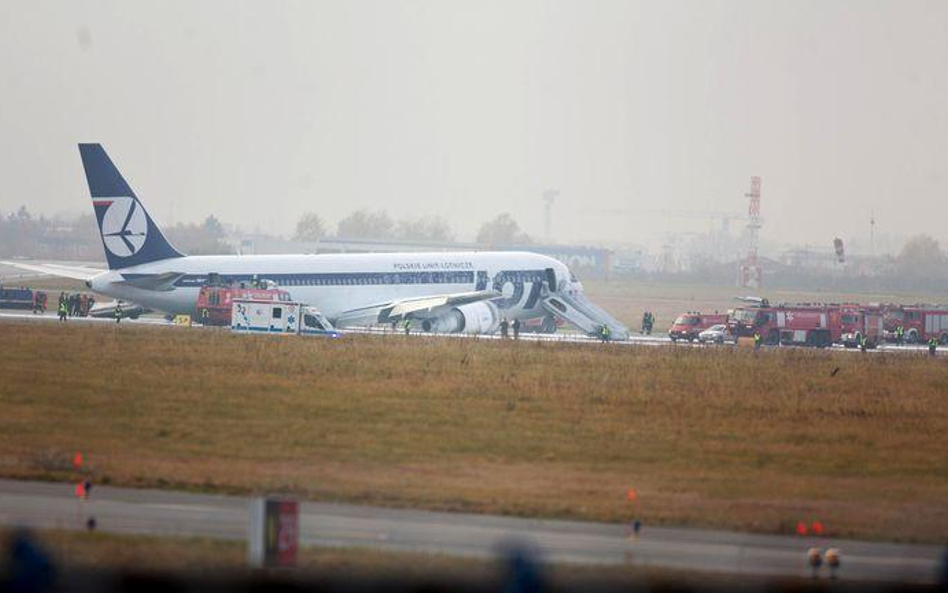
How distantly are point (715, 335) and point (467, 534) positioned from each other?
6025 cm

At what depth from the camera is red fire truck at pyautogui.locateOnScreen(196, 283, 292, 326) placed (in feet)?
232

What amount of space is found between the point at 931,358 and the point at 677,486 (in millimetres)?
41414

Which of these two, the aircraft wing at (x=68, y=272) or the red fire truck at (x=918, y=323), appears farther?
the red fire truck at (x=918, y=323)

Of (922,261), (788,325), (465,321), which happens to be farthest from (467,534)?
(922,261)

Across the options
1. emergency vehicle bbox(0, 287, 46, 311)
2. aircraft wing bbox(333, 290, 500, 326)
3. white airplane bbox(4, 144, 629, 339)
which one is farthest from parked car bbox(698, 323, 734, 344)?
emergency vehicle bbox(0, 287, 46, 311)

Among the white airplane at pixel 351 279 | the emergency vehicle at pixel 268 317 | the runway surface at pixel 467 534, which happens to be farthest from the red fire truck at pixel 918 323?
the runway surface at pixel 467 534

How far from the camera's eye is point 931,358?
67.1 metres

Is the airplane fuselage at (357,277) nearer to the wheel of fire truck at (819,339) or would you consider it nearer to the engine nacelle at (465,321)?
the engine nacelle at (465,321)

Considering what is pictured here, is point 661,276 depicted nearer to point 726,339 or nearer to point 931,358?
point 726,339

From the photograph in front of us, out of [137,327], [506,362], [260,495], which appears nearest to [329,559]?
[260,495]

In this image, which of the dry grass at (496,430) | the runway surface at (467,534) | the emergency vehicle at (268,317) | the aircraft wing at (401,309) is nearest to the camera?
the runway surface at (467,534)

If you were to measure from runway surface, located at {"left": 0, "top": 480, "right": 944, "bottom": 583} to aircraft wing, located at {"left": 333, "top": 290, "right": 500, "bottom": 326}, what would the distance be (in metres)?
49.0

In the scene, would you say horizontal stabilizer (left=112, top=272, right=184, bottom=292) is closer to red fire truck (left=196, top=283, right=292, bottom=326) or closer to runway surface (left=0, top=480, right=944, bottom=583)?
red fire truck (left=196, top=283, right=292, bottom=326)

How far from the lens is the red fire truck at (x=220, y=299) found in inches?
2785
